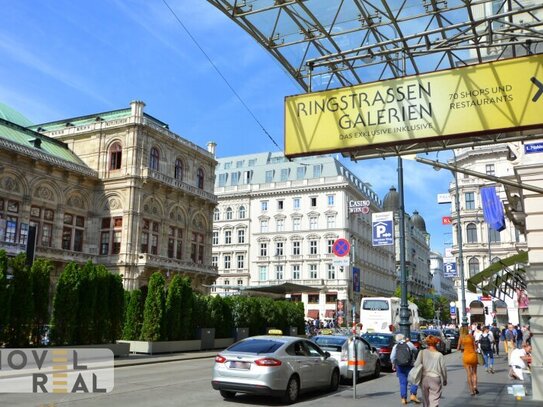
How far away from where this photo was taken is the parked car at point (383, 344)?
68.9ft

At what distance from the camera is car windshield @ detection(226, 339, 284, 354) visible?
12875 millimetres

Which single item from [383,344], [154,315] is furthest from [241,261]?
[383,344]

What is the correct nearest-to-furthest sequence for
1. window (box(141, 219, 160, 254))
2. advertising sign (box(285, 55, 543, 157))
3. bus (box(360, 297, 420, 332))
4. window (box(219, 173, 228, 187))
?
advertising sign (box(285, 55, 543, 157)) < bus (box(360, 297, 420, 332)) < window (box(141, 219, 160, 254)) < window (box(219, 173, 228, 187))

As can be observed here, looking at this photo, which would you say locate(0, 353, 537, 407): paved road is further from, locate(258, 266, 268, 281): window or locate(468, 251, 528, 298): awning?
locate(258, 266, 268, 281): window

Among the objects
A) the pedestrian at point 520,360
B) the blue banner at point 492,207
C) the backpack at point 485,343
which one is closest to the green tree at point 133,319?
the backpack at point 485,343

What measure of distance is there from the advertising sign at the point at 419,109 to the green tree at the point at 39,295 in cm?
1767

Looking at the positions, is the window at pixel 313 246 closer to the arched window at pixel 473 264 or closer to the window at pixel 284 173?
the window at pixel 284 173

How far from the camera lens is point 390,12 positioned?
29.0 feet

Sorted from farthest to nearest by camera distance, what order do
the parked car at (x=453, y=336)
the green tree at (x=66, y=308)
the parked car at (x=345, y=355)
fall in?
the parked car at (x=453, y=336), the green tree at (x=66, y=308), the parked car at (x=345, y=355)

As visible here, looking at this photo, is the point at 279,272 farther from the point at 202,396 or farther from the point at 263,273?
the point at 202,396

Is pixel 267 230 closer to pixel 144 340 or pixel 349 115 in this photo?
pixel 144 340

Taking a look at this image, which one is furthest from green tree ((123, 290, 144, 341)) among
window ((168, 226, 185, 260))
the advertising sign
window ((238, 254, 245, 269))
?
window ((238, 254, 245, 269))

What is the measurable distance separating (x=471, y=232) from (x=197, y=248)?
117ft

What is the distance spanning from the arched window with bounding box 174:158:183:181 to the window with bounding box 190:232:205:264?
6.62 meters
